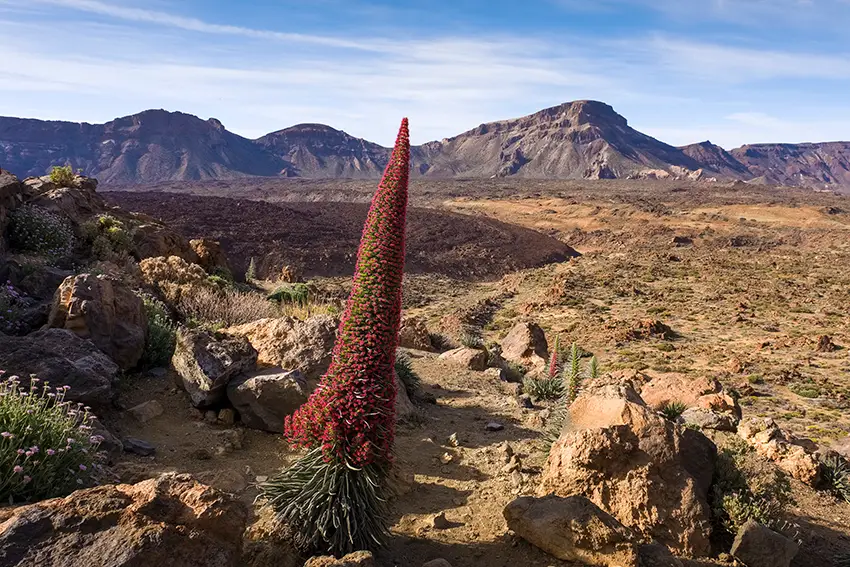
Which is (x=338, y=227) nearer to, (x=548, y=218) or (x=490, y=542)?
(x=548, y=218)

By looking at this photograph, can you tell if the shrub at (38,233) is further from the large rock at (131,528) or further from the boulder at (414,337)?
the large rock at (131,528)

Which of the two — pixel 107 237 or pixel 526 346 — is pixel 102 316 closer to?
→ pixel 107 237

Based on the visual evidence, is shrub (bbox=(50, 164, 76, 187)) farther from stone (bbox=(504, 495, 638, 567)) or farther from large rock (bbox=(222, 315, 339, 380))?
stone (bbox=(504, 495, 638, 567))

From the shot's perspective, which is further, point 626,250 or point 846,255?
point 626,250

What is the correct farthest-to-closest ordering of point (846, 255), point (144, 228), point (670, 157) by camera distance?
point (670, 157) < point (846, 255) < point (144, 228)

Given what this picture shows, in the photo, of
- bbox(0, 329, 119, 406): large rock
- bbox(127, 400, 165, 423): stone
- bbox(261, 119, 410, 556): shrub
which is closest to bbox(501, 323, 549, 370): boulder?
bbox(127, 400, 165, 423): stone

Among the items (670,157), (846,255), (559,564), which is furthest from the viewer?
(670,157)

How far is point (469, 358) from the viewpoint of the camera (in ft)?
33.9

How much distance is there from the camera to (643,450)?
4.27 meters

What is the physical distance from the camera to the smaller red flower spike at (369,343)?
3.32 metres

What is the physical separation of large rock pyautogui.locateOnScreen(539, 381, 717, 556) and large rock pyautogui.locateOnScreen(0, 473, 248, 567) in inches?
95.1

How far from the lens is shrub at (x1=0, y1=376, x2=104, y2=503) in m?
3.25

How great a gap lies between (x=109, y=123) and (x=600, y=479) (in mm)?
171667

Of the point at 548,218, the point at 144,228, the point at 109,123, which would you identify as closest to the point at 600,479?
the point at 144,228
